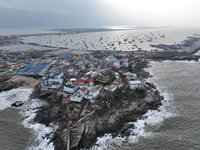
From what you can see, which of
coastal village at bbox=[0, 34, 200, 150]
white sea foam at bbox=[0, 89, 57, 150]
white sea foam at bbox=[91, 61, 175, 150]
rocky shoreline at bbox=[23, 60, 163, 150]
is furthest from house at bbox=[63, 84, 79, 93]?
white sea foam at bbox=[91, 61, 175, 150]

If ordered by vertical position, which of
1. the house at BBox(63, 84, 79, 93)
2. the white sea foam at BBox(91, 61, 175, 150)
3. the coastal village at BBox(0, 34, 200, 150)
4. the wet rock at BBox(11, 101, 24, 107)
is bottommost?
the white sea foam at BBox(91, 61, 175, 150)

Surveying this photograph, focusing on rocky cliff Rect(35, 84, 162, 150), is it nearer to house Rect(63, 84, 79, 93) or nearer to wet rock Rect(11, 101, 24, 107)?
house Rect(63, 84, 79, 93)

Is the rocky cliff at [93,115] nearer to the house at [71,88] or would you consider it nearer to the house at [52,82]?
the house at [71,88]

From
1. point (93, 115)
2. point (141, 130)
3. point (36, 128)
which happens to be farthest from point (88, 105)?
point (141, 130)

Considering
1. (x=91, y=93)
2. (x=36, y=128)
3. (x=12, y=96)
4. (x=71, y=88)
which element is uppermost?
(x=91, y=93)

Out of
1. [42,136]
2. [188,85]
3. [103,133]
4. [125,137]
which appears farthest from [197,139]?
[42,136]

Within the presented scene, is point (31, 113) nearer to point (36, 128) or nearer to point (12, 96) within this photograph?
point (36, 128)

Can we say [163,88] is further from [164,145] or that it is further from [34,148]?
[34,148]
